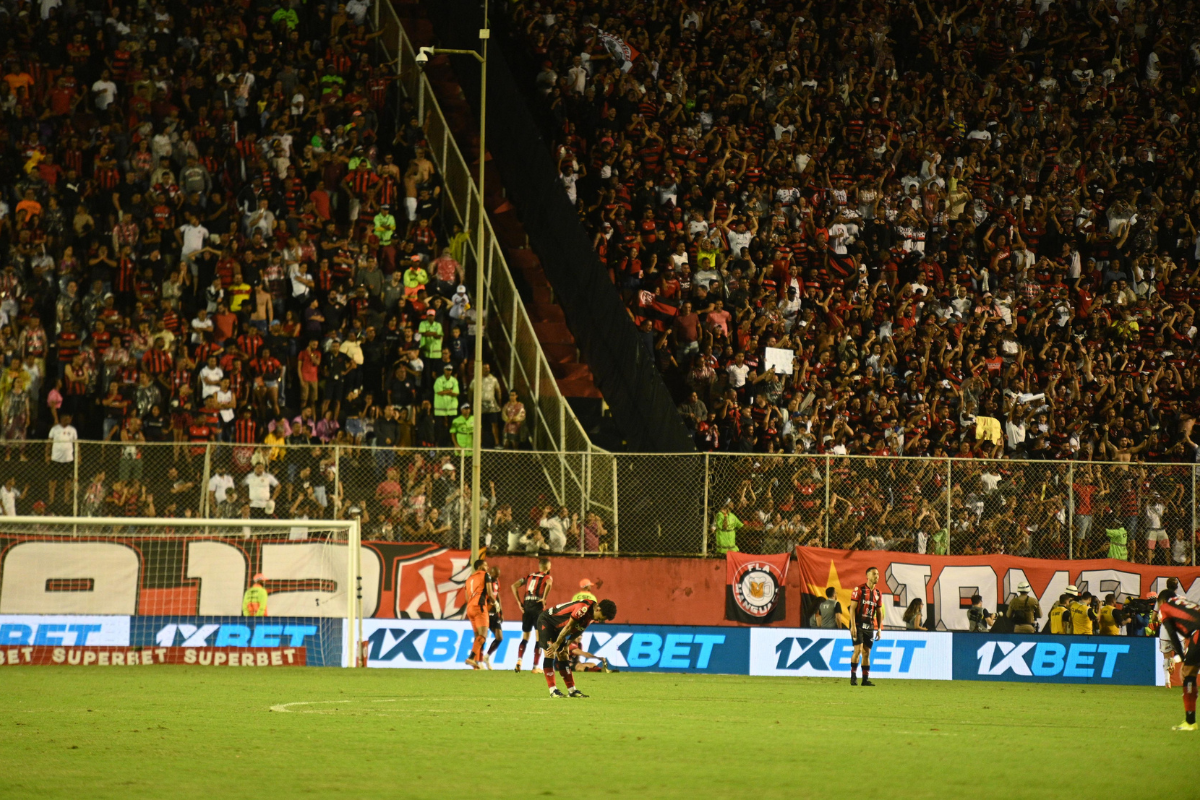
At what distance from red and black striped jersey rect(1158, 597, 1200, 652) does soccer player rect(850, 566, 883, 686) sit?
24.0ft

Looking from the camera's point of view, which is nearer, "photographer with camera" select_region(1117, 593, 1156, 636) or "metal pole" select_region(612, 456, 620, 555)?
"metal pole" select_region(612, 456, 620, 555)

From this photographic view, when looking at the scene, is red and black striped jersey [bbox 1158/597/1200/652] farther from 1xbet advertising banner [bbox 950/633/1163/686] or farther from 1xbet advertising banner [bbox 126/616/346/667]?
1xbet advertising banner [bbox 126/616/346/667]

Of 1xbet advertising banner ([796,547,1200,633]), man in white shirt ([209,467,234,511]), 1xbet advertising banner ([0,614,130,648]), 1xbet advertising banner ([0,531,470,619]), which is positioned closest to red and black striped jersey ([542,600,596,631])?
1xbet advertising banner ([0,531,470,619])

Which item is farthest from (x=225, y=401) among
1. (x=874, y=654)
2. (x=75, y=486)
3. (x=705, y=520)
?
(x=874, y=654)

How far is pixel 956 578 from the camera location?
26.9 meters

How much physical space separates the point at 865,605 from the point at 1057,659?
4.02 meters

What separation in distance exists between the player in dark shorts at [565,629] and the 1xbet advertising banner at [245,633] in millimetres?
6113

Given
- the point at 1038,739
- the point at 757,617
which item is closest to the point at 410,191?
the point at 757,617

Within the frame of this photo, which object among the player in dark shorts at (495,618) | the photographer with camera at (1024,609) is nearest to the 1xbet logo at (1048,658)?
the photographer with camera at (1024,609)

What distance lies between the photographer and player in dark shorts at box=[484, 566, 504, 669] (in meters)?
25.3

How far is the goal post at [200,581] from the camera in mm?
25564

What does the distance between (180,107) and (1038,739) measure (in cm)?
2004

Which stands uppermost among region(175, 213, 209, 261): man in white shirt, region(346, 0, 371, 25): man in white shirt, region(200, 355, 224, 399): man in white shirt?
region(346, 0, 371, 25): man in white shirt

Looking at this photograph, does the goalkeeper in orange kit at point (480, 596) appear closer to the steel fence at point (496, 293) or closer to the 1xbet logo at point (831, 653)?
the steel fence at point (496, 293)
